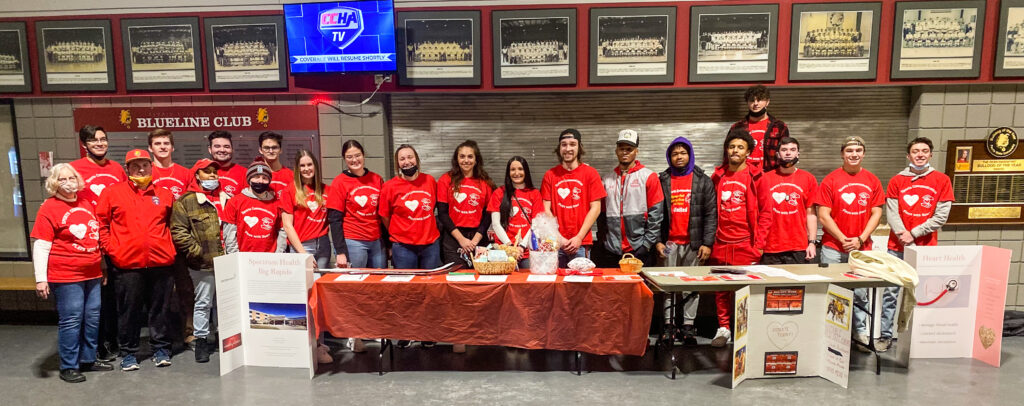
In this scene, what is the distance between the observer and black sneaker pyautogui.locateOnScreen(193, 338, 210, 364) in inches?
166

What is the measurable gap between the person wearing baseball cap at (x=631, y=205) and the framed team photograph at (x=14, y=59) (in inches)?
221

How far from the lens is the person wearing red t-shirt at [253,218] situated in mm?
4199

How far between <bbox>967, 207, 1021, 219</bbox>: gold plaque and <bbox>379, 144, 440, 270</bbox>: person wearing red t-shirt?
191 inches

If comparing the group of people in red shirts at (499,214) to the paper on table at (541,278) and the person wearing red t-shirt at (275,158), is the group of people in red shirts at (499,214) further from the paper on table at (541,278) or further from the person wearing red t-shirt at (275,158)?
the paper on table at (541,278)

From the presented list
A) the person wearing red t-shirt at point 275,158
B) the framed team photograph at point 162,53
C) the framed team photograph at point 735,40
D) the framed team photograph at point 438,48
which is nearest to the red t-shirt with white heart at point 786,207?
the framed team photograph at point 735,40

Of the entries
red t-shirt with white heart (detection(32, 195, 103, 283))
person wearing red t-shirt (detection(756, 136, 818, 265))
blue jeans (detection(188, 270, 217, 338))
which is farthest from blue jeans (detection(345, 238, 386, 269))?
person wearing red t-shirt (detection(756, 136, 818, 265))

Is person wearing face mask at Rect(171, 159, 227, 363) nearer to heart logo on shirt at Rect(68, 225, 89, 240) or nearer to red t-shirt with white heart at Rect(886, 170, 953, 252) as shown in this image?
heart logo on shirt at Rect(68, 225, 89, 240)

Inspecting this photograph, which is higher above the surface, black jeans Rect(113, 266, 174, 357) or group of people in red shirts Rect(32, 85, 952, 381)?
group of people in red shirts Rect(32, 85, 952, 381)

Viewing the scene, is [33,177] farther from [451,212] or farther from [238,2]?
[451,212]

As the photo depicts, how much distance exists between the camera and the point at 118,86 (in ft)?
17.6

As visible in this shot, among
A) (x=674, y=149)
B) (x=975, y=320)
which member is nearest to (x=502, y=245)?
(x=674, y=149)

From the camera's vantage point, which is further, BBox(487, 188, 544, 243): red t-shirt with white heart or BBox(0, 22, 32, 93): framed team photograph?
BBox(0, 22, 32, 93): framed team photograph

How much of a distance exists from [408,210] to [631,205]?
173cm

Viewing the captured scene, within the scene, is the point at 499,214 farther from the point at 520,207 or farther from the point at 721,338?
the point at 721,338
